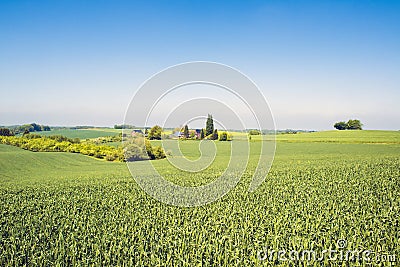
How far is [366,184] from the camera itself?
47.7 feet

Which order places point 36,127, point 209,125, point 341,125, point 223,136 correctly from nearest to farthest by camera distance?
1. point 209,125
2. point 223,136
3. point 36,127
4. point 341,125

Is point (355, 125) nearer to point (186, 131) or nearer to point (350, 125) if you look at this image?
point (350, 125)

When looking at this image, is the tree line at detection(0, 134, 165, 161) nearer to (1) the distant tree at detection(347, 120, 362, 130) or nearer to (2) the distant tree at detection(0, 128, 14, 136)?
(2) the distant tree at detection(0, 128, 14, 136)

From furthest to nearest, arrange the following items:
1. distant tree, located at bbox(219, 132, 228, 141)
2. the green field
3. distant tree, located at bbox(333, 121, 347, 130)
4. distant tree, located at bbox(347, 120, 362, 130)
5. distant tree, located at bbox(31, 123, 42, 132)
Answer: distant tree, located at bbox(333, 121, 347, 130)
distant tree, located at bbox(347, 120, 362, 130)
distant tree, located at bbox(31, 123, 42, 132)
distant tree, located at bbox(219, 132, 228, 141)
the green field

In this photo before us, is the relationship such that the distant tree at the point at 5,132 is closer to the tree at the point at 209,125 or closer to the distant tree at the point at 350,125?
the tree at the point at 209,125

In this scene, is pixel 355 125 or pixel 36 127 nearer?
pixel 36 127

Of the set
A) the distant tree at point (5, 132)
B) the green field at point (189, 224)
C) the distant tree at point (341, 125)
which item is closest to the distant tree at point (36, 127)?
the distant tree at point (5, 132)

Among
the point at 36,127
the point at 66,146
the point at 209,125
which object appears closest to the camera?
the point at 209,125

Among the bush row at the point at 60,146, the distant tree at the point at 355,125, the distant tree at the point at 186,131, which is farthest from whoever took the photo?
the distant tree at the point at 355,125

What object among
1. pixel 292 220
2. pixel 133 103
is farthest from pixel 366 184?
pixel 133 103

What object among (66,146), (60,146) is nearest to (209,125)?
(66,146)

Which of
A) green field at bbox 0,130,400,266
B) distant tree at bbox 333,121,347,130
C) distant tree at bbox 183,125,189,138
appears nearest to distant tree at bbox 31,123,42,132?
green field at bbox 0,130,400,266

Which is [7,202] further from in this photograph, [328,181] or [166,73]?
[328,181]

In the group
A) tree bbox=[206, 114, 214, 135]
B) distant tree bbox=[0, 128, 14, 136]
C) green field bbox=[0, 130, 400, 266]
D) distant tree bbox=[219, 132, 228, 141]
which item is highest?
tree bbox=[206, 114, 214, 135]
